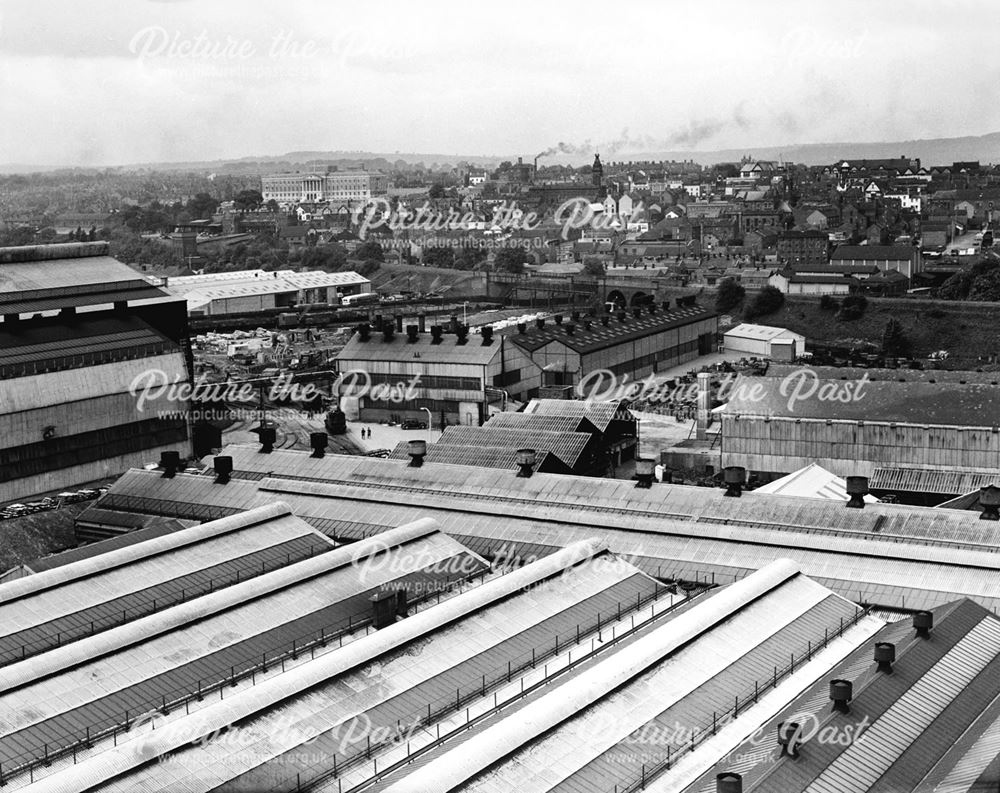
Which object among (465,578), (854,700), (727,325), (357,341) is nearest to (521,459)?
(465,578)

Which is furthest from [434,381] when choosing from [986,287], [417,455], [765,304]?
[986,287]

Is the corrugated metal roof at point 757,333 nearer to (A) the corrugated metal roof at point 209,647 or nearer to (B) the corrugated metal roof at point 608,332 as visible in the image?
(B) the corrugated metal roof at point 608,332

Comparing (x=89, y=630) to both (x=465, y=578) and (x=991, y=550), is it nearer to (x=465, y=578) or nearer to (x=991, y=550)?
(x=465, y=578)

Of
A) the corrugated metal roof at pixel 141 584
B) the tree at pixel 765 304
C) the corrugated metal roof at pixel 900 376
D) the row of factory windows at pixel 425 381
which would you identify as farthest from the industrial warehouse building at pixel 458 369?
the tree at pixel 765 304

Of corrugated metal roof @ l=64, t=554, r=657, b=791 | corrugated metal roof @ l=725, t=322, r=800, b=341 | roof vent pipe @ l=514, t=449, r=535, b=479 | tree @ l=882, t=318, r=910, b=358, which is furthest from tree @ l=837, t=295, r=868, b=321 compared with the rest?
corrugated metal roof @ l=64, t=554, r=657, b=791

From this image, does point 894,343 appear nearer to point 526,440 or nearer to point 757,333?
point 757,333

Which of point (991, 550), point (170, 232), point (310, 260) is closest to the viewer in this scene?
point (991, 550)
